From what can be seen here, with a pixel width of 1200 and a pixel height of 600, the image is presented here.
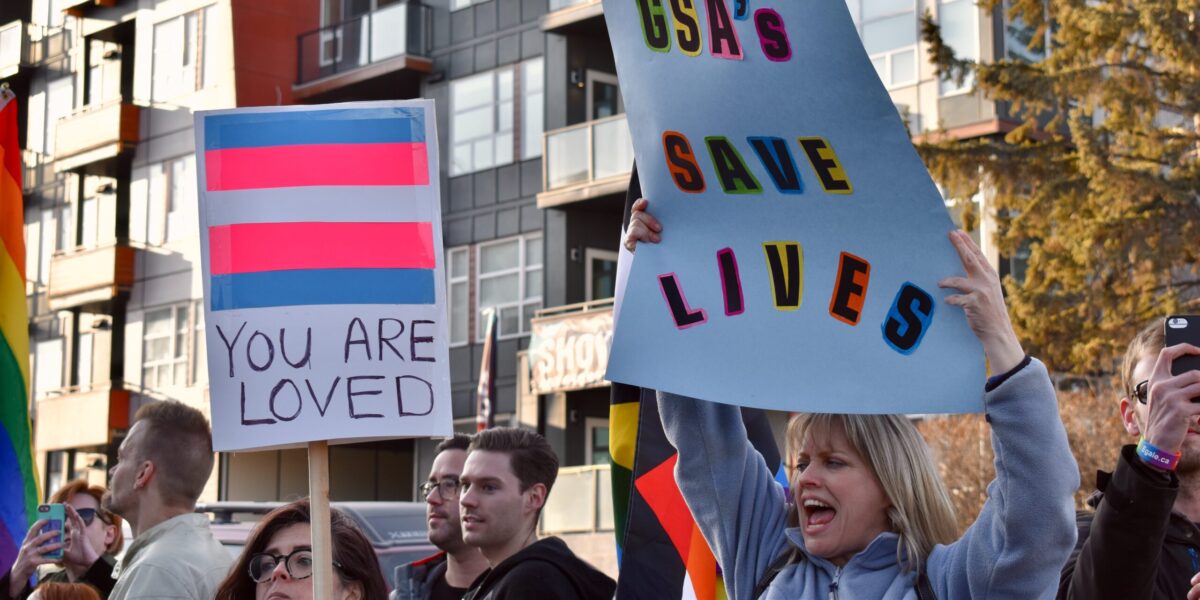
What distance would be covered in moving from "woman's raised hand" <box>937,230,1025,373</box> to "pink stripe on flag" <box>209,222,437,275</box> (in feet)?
6.00

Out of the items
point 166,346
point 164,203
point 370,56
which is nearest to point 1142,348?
point 370,56

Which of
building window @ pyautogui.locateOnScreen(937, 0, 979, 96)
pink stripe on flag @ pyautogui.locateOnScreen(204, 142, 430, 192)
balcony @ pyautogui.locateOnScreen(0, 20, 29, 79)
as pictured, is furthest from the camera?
balcony @ pyautogui.locateOnScreen(0, 20, 29, 79)

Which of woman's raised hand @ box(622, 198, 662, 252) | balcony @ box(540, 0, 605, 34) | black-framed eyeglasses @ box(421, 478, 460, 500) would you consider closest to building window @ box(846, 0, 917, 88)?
balcony @ box(540, 0, 605, 34)

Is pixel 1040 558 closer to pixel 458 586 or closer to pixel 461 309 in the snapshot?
pixel 458 586

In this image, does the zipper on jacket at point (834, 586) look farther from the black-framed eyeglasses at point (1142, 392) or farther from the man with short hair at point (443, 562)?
the man with short hair at point (443, 562)

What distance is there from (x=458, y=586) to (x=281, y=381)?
219 cm

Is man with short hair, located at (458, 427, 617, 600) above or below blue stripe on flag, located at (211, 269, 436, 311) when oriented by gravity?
below

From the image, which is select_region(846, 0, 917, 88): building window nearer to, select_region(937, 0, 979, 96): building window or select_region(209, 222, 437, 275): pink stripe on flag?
select_region(937, 0, 979, 96): building window

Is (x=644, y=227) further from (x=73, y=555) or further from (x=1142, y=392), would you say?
(x=73, y=555)

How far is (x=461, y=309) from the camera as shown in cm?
3222

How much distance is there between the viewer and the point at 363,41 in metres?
33.7

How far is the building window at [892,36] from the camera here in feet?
86.4

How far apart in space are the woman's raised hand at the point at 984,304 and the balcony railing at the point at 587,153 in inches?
975

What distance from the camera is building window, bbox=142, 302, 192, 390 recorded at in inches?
1423
